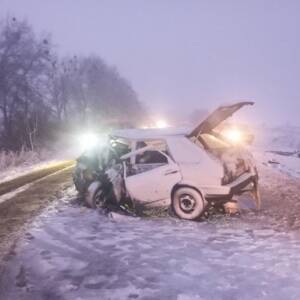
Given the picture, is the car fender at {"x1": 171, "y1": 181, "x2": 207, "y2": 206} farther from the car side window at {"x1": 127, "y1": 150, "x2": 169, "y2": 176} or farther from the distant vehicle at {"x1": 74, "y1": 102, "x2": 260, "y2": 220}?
the car side window at {"x1": 127, "y1": 150, "x2": 169, "y2": 176}

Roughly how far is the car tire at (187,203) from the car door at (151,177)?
6.7 inches

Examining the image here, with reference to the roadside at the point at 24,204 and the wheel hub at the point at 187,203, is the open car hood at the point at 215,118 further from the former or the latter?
the roadside at the point at 24,204

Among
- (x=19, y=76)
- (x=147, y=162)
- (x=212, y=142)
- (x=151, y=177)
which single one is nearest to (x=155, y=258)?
(x=151, y=177)

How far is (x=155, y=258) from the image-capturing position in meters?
6.62

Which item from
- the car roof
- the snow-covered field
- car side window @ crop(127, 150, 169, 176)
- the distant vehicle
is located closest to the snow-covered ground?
the snow-covered field

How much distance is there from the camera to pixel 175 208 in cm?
917

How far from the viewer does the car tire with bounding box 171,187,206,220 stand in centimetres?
900

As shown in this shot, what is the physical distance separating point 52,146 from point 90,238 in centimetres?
3510

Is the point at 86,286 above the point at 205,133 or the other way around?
the other way around

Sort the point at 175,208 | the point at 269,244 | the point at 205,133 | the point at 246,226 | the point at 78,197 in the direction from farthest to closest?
the point at 78,197 < the point at 205,133 < the point at 175,208 < the point at 246,226 < the point at 269,244

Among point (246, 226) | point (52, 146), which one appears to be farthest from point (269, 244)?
point (52, 146)

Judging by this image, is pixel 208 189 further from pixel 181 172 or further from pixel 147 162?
pixel 147 162

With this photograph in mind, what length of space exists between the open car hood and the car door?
81 cm

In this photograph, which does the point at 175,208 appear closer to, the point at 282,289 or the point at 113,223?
the point at 113,223
